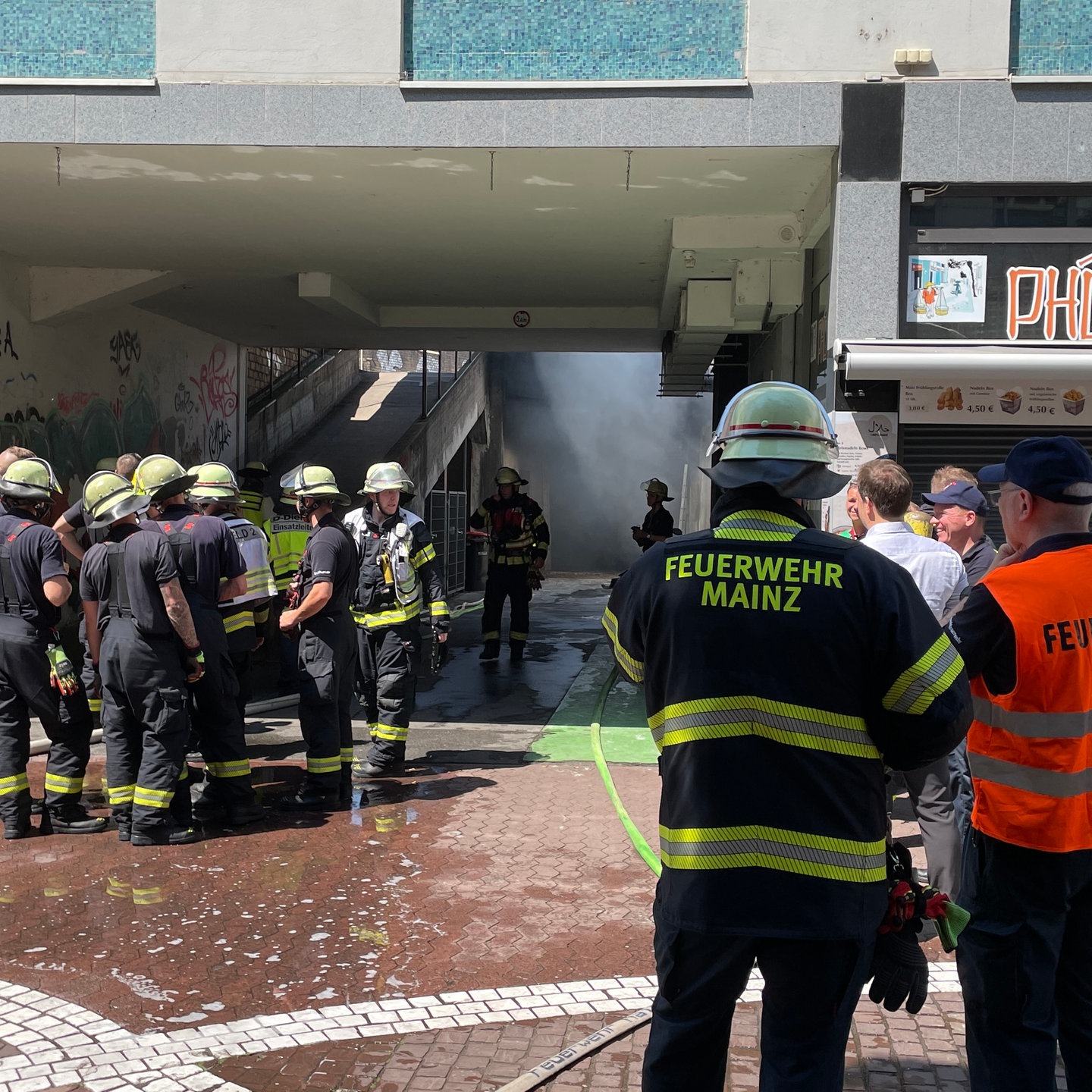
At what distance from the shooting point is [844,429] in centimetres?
738

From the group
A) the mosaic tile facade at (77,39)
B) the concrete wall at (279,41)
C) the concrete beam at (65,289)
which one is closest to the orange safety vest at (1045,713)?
the concrete wall at (279,41)

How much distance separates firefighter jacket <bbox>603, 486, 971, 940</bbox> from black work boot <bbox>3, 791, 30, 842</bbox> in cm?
466

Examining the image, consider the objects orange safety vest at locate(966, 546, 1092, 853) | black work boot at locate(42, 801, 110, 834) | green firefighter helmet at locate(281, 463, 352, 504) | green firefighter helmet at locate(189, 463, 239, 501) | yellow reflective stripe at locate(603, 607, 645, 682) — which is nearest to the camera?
yellow reflective stripe at locate(603, 607, 645, 682)

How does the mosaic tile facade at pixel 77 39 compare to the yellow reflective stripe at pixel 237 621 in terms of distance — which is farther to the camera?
the mosaic tile facade at pixel 77 39

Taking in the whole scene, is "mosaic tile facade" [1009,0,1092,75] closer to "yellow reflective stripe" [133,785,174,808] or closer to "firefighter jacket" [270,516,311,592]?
"firefighter jacket" [270,516,311,592]

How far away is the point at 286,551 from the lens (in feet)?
28.4

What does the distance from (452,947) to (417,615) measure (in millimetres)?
3144

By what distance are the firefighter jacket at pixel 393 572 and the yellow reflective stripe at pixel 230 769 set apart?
1.27 metres

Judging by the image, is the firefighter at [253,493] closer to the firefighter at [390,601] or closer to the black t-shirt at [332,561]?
the firefighter at [390,601]

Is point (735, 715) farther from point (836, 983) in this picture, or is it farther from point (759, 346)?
point (759, 346)

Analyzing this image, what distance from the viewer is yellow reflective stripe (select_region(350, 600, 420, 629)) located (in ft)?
23.8

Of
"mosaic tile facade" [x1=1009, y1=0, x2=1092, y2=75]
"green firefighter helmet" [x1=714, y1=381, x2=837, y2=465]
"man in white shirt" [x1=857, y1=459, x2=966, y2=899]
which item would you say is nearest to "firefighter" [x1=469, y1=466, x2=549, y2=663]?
"mosaic tile facade" [x1=1009, y1=0, x2=1092, y2=75]

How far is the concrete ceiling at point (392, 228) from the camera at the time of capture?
7797mm

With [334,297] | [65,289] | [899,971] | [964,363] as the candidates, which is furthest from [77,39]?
[899,971]
